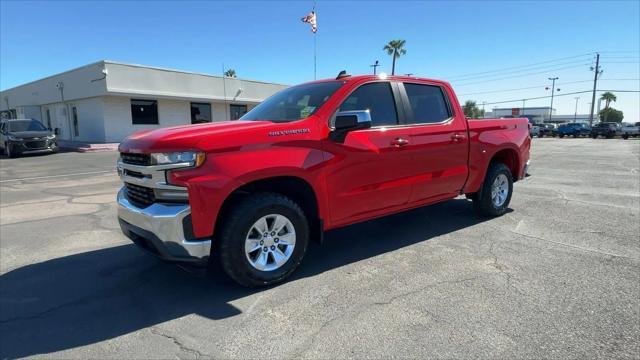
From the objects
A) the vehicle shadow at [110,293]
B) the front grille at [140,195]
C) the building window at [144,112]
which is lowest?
the vehicle shadow at [110,293]

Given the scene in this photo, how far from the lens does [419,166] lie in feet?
14.9

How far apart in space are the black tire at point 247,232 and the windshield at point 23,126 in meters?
20.9

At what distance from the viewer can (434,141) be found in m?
4.70

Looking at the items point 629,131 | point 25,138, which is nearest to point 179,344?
point 25,138

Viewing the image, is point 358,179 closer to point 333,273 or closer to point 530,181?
point 333,273

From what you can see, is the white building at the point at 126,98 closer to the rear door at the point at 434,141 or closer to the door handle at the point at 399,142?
the rear door at the point at 434,141

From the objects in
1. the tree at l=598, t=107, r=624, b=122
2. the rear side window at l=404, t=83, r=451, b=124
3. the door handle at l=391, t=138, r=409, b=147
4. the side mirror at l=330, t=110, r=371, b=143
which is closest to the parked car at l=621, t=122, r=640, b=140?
the rear side window at l=404, t=83, r=451, b=124

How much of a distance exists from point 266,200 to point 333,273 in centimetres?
108

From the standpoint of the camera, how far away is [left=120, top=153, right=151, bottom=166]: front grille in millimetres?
3268

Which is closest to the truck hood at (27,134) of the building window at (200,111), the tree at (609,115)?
the building window at (200,111)

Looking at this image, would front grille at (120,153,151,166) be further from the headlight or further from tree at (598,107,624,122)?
tree at (598,107,624,122)

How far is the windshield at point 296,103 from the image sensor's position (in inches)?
157

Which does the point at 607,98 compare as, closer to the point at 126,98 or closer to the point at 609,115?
the point at 609,115

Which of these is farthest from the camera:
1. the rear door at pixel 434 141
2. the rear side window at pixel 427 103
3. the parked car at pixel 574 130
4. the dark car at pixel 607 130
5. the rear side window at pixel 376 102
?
the parked car at pixel 574 130
